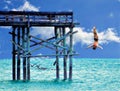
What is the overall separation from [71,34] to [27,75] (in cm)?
424

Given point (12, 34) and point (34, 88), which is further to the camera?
point (12, 34)

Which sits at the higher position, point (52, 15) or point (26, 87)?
point (52, 15)

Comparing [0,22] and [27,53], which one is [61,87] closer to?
[27,53]

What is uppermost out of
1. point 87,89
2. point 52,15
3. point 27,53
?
point 52,15

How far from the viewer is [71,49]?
4109 centimetres

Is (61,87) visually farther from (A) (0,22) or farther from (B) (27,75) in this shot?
(A) (0,22)

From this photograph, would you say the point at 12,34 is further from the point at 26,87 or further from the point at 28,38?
the point at 26,87

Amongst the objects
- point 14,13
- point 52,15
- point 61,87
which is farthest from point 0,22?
point 61,87

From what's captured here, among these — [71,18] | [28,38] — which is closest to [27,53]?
[28,38]

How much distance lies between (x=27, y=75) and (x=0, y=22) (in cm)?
448

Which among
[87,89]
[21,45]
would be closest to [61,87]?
[87,89]

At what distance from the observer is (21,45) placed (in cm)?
4172

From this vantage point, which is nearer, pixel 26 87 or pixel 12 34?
pixel 26 87

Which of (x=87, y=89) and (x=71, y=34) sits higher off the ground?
(x=71, y=34)
